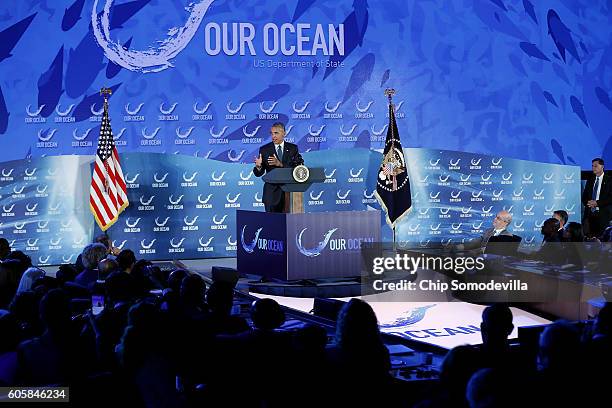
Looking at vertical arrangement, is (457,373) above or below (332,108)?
below

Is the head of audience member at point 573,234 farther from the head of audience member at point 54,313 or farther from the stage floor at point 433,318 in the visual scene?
the head of audience member at point 54,313

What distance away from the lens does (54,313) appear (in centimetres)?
354

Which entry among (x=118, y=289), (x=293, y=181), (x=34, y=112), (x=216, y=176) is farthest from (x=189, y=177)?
(x=118, y=289)

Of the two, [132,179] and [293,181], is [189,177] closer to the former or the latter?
[132,179]

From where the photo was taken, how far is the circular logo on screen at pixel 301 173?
8219mm

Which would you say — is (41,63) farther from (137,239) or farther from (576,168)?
(576,168)

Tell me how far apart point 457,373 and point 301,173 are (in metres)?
5.72

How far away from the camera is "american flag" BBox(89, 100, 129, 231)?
10102 mm

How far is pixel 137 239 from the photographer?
10820 mm

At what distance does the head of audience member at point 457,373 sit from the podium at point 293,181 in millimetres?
5588

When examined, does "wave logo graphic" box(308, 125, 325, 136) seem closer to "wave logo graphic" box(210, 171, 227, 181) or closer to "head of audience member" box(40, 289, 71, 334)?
"wave logo graphic" box(210, 171, 227, 181)

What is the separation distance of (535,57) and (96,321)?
31.1ft

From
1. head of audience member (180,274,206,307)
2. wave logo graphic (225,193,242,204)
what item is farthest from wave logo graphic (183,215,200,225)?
head of audience member (180,274,206,307)

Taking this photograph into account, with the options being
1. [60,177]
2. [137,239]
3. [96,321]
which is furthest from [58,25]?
[96,321]
